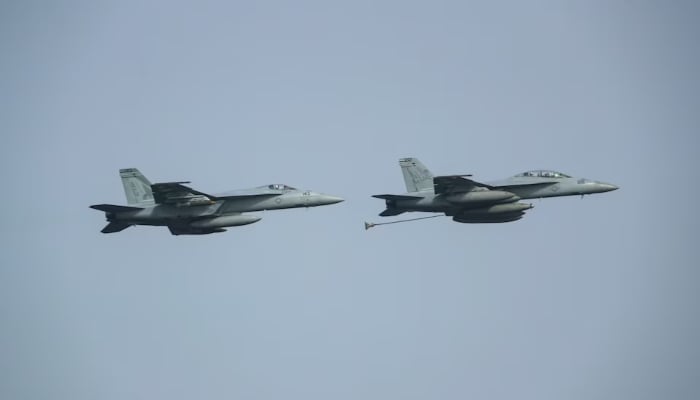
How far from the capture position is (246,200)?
61062 mm

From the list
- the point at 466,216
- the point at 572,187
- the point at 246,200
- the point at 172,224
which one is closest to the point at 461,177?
the point at 466,216

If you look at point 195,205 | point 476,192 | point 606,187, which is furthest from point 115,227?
point 606,187

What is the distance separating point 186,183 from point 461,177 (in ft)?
55.3

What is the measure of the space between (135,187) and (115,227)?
10.8ft

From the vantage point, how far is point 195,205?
60.1 meters

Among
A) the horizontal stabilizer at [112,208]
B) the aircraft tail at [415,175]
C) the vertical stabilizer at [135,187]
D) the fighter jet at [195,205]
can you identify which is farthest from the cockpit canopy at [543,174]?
the horizontal stabilizer at [112,208]

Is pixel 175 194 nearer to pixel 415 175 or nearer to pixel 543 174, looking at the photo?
pixel 415 175

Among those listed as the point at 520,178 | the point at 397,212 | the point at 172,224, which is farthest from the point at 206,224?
the point at 520,178

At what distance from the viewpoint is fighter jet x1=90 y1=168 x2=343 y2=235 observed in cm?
5972

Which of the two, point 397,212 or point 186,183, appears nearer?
point 186,183

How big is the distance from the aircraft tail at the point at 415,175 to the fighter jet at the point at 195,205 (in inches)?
183

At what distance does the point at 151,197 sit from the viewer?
62250 millimetres

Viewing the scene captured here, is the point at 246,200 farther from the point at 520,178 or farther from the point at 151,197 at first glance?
the point at 520,178

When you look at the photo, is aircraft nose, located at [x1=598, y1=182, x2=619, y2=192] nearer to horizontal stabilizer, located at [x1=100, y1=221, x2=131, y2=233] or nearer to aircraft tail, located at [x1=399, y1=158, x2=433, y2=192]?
aircraft tail, located at [x1=399, y1=158, x2=433, y2=192]
